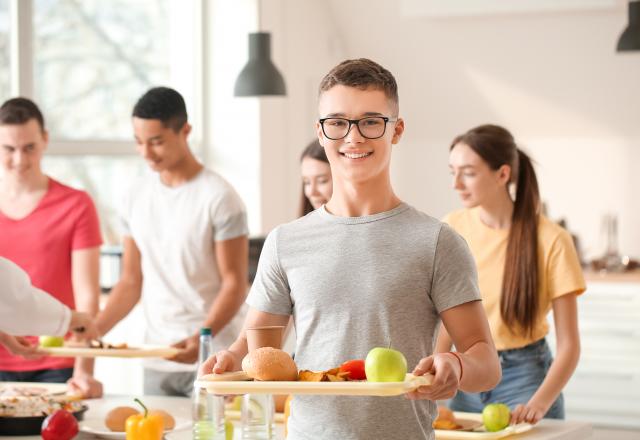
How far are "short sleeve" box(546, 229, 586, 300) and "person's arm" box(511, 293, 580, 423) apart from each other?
3 cm

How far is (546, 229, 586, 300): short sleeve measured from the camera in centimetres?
267

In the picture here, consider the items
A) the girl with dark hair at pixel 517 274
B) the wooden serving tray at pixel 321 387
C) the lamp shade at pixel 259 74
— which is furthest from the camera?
the lamp shade at pixel 259 74

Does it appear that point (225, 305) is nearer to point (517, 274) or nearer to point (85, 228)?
point (85, 228)

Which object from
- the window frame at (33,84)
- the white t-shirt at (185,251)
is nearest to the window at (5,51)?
→ the window frame at (33,84)

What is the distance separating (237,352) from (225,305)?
1.26 metres

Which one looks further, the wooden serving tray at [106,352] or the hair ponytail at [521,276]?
the wooden serving tray at [106,352]

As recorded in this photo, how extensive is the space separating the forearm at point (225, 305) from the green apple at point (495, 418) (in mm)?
894

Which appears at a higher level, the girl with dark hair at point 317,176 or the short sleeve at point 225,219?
the girl with dark hair at point 317,176

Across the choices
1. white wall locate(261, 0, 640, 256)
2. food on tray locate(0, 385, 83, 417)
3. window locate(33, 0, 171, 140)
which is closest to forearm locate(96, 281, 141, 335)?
food on tray locate(0, 385, 83, 417)

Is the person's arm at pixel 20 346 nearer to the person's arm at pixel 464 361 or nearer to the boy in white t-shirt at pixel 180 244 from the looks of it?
A: the boy in white t-shirt at pixel 180 244

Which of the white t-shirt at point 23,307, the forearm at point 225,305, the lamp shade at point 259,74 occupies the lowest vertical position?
the forearm at point 225,305

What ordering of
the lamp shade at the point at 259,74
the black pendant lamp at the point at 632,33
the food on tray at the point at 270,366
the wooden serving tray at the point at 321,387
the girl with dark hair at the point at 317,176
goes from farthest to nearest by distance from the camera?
the lamp shade at the point at 259,74 < the black pendant lamp at the point at 632,33 < the girl with dark hair at the point at 317,176 < the food on tray at the point at 270,366 < the wooden serving tray at the point at 321,387

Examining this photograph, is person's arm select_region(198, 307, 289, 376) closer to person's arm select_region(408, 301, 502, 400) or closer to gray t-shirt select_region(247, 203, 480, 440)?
gray t-shirt select_region(247, 203, 480, 440)

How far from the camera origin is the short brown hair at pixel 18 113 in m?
3.18
